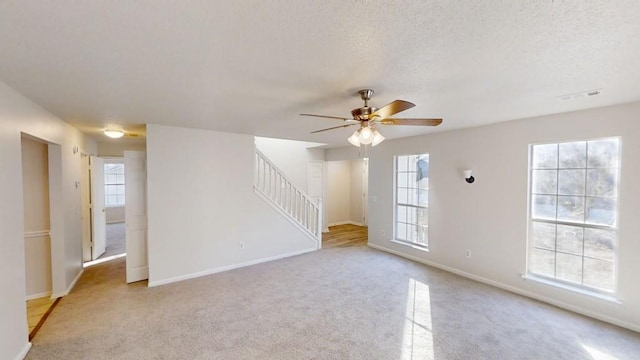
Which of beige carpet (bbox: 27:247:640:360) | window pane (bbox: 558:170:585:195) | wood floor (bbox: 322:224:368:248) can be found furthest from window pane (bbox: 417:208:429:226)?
window pane (bbox: 558:170:585:195)

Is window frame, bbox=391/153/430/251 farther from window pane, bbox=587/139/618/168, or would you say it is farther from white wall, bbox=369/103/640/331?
window pane, bbox=587/139/618/168

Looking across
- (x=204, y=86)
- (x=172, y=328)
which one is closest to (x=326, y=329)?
(x=172, y=328)

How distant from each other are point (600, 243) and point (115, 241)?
9218 mm

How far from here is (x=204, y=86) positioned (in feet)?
7.63

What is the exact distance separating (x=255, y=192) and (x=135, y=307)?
243 cm

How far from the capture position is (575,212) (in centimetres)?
336

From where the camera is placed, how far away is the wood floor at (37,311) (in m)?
2.83

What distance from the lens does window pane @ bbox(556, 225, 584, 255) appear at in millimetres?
3332

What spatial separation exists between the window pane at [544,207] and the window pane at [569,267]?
0.52 metres

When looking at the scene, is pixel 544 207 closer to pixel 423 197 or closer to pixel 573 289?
pixel 573 289

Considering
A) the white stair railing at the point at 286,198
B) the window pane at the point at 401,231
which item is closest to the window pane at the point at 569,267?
the window pane at the point at 401,231

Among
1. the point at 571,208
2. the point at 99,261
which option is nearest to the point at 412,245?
the point at 571,208

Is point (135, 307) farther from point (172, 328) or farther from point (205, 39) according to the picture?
point (205, 39)

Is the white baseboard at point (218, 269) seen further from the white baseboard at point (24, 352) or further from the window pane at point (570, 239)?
the window pane at point (570, 239)
